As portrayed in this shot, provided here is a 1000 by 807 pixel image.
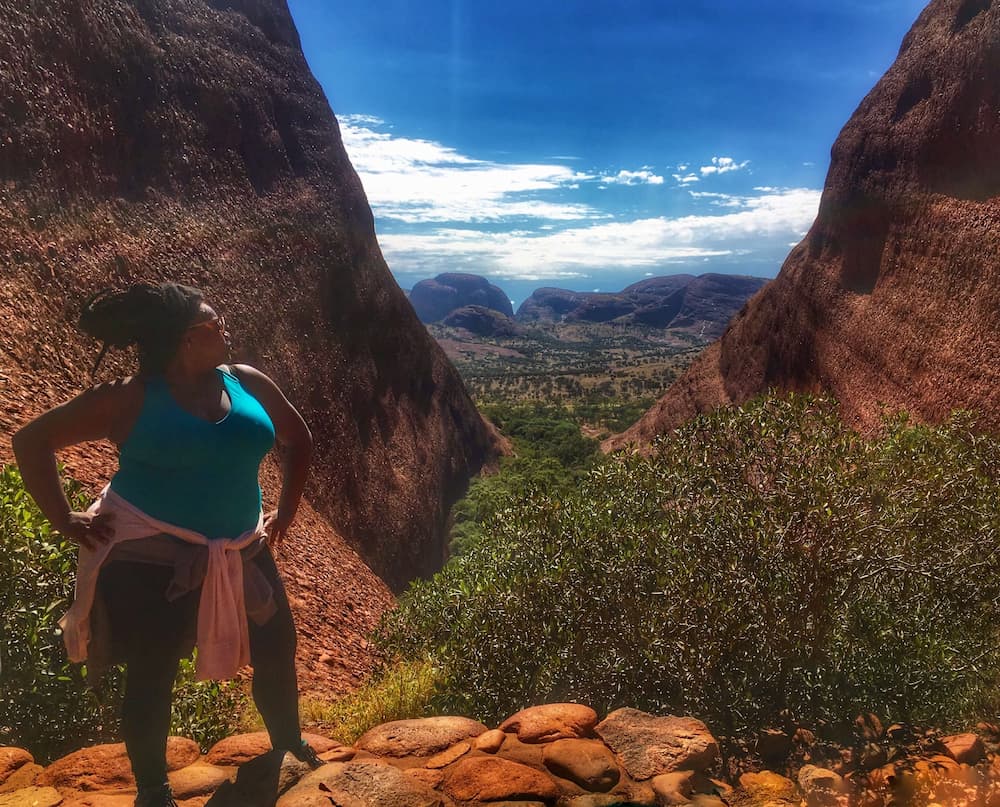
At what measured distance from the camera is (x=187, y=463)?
229cm

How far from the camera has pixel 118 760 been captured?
9.29ft

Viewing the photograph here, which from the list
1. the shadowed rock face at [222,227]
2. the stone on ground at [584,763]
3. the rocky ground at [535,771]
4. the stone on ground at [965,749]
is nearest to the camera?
the rocky ground at [535,771]

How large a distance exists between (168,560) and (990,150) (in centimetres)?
1740

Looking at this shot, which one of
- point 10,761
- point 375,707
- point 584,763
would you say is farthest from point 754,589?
point 10,761

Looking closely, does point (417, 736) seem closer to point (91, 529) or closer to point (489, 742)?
point (489, 742)

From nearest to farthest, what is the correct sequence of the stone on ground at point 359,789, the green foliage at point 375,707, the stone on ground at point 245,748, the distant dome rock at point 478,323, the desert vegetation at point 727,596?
the stone on ground at point 359,789 → the stone on ground at point 245,748 → the desert vegetation at point 727,596 → the green foliage at point 375,707 → the distant dome rock at point 478,323

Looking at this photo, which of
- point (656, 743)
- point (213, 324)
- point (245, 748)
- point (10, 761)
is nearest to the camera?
point (213, 324)

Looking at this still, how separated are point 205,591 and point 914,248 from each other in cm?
1787

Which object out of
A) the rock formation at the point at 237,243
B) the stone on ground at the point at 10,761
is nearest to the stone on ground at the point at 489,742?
the stone on ground at the point at 10,761

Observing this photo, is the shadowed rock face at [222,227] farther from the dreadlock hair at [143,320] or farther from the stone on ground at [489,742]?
the stone on ground at [489,742]

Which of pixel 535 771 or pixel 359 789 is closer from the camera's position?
pixel 359 789

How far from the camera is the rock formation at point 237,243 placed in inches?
341

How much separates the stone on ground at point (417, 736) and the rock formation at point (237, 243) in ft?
13.2

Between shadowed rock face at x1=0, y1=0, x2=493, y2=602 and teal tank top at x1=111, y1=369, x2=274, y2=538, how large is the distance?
326cm
